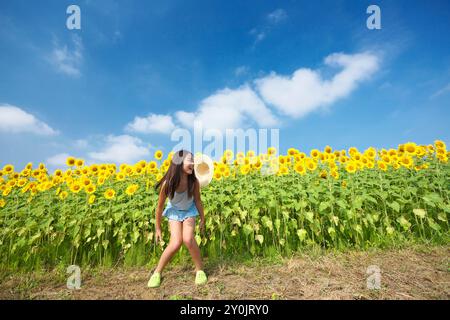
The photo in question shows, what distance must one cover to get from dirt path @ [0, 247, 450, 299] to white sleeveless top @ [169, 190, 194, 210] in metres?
1.00

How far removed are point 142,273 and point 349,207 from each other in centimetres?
356

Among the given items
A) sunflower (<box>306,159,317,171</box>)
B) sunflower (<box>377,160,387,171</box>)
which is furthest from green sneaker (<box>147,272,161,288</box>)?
sunflower (<box>377,160,387,171</box>)

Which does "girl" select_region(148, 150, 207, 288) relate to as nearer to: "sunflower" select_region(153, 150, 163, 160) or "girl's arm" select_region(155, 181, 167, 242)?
"girl's arm" select_region(155, 181, 167, 242)

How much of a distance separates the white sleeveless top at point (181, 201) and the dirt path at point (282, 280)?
1004 mm

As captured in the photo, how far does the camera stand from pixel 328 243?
493cm

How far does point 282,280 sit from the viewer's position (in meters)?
3.85

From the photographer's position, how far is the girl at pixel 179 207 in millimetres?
3803

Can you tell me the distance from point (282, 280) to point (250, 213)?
133 cm

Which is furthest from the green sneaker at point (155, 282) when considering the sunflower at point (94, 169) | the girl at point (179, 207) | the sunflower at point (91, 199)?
the sunflower at point (94, 169)

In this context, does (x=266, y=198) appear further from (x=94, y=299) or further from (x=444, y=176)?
(x=444, y=176)

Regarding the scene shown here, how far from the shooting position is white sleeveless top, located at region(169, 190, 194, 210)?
3.87 metres

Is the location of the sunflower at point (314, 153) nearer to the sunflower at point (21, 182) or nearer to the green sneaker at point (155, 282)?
the green sneaker at point (155, 282)

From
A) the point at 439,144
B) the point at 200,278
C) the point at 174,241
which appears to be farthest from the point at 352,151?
the point at 174,241
